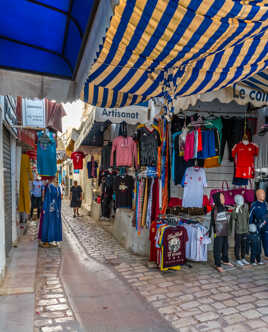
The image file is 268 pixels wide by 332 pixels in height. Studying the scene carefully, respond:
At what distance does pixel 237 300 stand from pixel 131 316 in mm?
1884

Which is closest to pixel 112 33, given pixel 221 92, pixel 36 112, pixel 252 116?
pixel 221 92

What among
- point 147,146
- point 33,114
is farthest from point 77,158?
point 147,146

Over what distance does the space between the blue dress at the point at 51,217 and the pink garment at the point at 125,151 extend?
86.3 inches

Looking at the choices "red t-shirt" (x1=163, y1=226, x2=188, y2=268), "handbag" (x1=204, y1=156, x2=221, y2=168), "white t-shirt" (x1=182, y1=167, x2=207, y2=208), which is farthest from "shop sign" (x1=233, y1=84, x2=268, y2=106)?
"red t-shirt" (x1=163, y1=226, x2=188, y2=268)

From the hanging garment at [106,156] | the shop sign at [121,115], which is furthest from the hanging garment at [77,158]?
the shop sign at [121,115]

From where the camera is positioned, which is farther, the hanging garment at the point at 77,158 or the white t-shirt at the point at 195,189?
the hanging garment at the point at 77,158

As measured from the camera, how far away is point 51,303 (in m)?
4.34

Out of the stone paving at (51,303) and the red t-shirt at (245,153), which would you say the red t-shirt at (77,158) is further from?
the red t-shirt at (245,153)

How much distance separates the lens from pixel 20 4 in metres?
2.69

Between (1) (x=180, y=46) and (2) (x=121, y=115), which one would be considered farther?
(2) (x=121, y=115)

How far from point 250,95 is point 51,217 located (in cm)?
622

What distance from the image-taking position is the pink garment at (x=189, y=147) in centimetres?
656

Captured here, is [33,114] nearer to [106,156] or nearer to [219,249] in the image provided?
[106,156]

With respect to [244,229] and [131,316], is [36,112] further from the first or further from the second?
[244,229]
